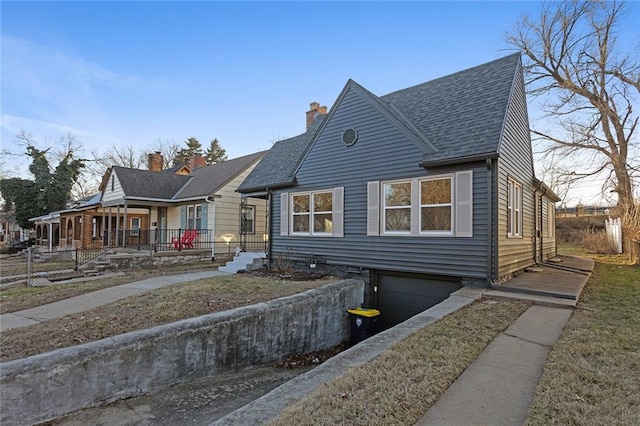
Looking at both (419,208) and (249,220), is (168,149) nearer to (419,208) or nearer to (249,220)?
(249,220)

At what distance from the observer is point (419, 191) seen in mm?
8375

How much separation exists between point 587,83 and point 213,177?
879 inches

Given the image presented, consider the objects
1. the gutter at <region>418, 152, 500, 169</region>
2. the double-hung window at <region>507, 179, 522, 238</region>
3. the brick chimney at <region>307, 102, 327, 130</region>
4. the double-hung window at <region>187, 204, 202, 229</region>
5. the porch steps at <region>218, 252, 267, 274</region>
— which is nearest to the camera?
the gutter at <region>418, 152, 500, 169</region>

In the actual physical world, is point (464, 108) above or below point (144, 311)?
above

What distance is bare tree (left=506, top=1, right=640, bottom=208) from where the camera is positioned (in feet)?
60.3

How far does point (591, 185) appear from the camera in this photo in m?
20.5

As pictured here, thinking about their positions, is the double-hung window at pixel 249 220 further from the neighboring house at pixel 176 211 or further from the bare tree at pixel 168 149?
the bare tree at pixel 168 149

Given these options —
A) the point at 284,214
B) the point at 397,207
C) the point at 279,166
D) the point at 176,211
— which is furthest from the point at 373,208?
the point at 176,211

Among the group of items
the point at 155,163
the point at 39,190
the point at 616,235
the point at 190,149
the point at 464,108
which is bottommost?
the point at 616,235

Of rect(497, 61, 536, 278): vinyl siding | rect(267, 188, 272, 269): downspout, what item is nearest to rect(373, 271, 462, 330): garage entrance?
rect(497, 61, 536, 278): vinyl siding

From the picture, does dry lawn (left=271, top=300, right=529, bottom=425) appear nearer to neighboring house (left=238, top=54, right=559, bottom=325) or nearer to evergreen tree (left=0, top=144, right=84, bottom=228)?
neighboring house (left=238, top=54, right=559, bottom=325)

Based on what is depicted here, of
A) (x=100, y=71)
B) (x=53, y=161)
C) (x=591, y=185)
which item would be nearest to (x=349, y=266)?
(x=100, y=71)

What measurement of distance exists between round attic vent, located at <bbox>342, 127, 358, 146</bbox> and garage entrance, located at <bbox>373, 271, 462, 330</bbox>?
3.91m

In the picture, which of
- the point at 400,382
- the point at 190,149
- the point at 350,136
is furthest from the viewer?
the point at 190,149
